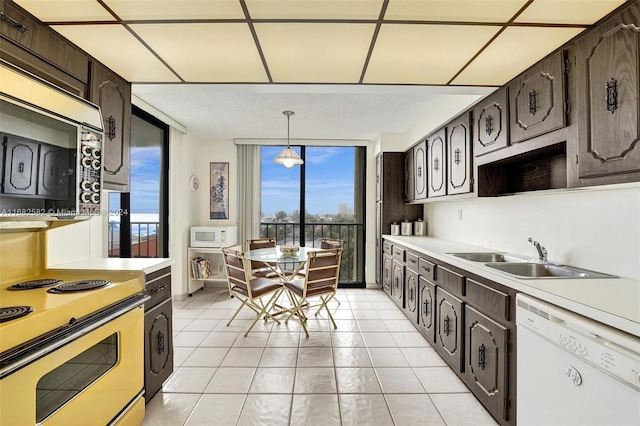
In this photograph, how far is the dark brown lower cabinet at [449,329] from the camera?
7.30 ft

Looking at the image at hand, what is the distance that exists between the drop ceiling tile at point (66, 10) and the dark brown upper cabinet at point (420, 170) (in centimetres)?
335

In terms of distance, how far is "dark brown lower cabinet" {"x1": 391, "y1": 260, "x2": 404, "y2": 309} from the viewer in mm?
3691

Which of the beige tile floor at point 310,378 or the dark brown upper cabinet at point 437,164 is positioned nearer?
the beige tile floor at point 310,378

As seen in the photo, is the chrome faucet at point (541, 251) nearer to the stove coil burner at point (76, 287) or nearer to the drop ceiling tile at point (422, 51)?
the drop ceiling tile at point (422, 51)

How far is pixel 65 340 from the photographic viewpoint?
1224 millimetres

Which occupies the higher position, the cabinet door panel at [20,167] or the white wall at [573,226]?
the cabinet door panel at [20,167]

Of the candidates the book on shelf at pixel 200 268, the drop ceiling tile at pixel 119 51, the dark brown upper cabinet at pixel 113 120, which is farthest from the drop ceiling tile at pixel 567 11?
the book on shelf at pixel 200 268

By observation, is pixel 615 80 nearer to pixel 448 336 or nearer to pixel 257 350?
pixel 448 336

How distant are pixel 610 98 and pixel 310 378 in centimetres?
254


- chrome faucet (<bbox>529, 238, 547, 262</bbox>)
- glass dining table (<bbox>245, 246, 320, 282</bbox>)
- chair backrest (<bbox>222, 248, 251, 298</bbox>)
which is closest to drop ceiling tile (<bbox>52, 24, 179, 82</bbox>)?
chair backrest (<bbox>222, 248, 251, 298</bbox>)

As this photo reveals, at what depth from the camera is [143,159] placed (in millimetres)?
→ 3938

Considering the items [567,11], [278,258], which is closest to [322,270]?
[278,258]

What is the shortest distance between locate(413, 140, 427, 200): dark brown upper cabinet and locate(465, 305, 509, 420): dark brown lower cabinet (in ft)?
6.60

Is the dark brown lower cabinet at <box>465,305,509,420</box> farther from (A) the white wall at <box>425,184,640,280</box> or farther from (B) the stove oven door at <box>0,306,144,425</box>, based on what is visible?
(B) the stove oven door at <box>0,306,144,425</box>
